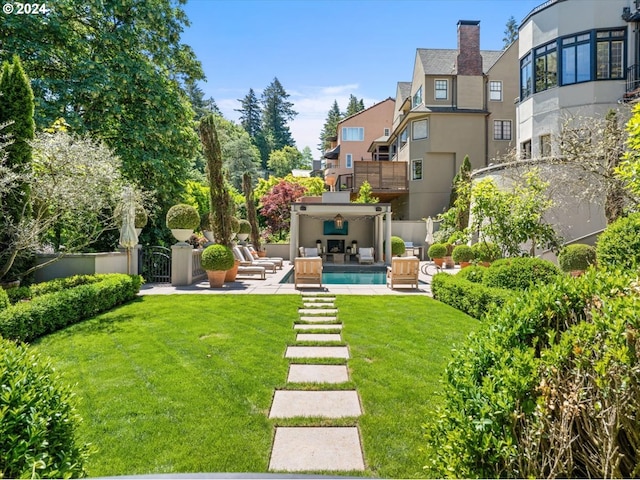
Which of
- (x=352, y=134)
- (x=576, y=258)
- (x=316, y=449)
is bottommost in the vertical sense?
(x=316, y=449)

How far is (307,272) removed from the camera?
516 inches

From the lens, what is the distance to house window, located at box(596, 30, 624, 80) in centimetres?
1633

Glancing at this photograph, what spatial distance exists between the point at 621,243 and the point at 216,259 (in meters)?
11.4

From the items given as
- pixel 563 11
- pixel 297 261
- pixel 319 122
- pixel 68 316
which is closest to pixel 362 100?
pixel 319 122

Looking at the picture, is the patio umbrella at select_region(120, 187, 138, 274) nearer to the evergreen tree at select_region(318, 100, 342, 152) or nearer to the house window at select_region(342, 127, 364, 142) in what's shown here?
the house window at select_region(342, 127, 364, 142)

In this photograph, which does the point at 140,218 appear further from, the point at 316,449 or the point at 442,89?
the point at 442,89

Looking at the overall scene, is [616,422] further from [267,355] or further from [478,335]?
[267,355]

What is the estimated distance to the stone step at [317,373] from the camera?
4992 millimetres

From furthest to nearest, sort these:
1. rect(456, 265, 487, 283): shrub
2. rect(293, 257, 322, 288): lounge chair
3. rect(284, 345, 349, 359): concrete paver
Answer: rect(293, 257, 322, 288): lounge chair
rect(456, 265, 487, 283): shrub
rect(284, 345, 349, 359): concrete paver

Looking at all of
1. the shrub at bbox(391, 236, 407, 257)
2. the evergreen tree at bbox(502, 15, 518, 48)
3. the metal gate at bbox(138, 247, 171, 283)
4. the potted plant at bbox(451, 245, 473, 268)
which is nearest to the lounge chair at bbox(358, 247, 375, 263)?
the shrub at bbox(391, 236, 407, 257)

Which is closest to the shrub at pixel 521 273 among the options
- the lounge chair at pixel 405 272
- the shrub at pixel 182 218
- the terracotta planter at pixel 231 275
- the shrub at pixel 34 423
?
the lounge chair at pixel 405 272

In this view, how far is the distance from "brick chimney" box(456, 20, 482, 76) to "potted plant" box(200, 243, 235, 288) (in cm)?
2464

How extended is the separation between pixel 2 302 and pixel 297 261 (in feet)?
27.3

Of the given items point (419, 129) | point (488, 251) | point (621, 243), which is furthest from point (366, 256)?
point (621, 243)
